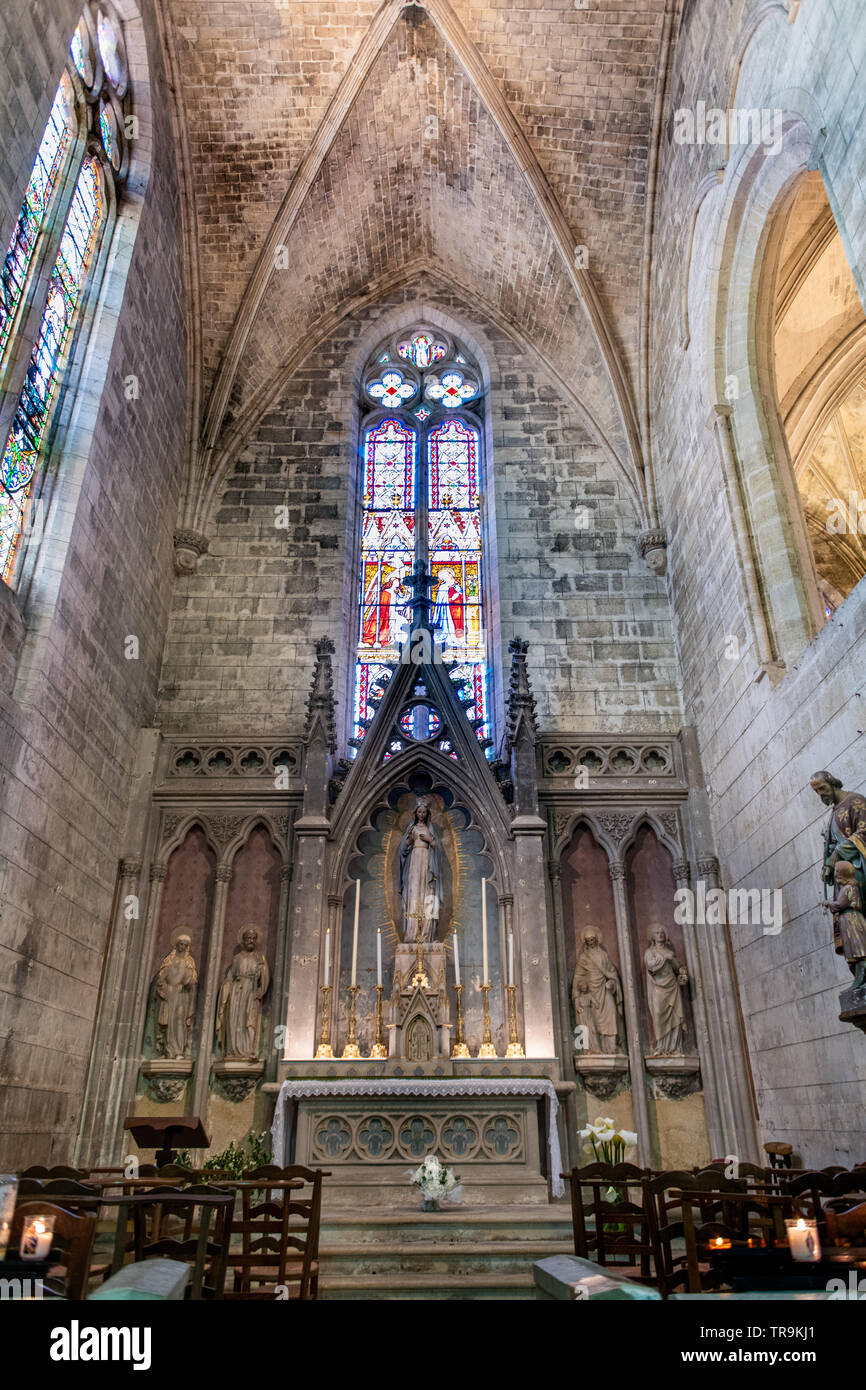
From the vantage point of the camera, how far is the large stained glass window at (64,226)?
868 centimetres

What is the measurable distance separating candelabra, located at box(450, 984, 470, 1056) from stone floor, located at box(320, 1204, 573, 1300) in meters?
1.80

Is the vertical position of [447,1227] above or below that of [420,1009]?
below

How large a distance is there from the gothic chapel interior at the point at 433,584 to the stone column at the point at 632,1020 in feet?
0.15

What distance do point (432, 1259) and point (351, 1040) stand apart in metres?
3.49

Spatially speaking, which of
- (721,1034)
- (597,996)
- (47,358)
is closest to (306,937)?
(597,996)

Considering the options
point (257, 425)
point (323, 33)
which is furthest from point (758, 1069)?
point (323, 33)

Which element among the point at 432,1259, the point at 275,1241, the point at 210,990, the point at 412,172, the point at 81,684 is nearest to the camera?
the point at 275,1241

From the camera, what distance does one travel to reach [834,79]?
7.00 metres

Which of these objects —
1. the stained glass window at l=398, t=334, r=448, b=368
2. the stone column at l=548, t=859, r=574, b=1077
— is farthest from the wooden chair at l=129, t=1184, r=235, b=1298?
the stained glass window at l=398, t=334, r=448, b=368

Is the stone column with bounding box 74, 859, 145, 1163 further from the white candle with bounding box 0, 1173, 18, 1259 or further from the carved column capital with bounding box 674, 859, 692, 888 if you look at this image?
the white candle with bounding box 0, 1173, 18, 1259

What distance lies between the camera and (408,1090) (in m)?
9.41

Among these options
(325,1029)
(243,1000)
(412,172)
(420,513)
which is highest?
(412,172)

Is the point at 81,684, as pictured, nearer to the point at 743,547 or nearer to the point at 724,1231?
the point at 743,547

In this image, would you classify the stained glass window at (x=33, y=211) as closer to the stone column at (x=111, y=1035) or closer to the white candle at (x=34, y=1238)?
the stone column at (x=111, y=1035)
